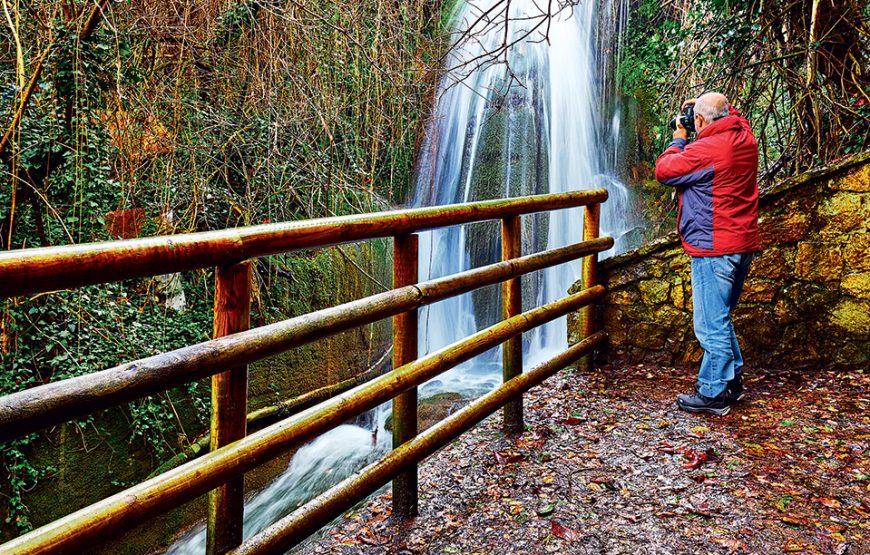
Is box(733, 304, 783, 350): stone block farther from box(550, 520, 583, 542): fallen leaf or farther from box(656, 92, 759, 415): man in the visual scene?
box(550, 520, 583, 542): fallen leaf

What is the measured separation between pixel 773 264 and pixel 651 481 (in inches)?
78.6

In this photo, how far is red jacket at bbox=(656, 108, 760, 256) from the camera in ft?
11.0

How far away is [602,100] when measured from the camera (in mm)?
10398

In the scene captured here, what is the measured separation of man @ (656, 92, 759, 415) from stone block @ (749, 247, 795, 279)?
663 millimetres

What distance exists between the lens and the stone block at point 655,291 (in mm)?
4223

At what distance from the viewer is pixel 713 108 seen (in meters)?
3.42

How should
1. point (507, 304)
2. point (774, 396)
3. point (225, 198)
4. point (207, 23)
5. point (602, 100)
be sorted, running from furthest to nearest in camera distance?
1. point (602, 100)
2. point (225, 198)
3. point (207, 23)
4. point (774, 396)
5. point (507, 304)

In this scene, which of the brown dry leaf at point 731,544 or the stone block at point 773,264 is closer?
the brown dry leaf at point 731,544

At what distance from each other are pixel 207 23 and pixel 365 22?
1789mm

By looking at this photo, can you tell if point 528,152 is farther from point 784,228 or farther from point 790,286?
point 790,286

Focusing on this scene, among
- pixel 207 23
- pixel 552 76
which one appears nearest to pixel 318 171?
pixel 207 23

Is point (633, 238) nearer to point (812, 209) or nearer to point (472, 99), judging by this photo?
point (472, 99)

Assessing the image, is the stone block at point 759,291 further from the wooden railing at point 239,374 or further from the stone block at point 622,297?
the wooden railing at point 239,374

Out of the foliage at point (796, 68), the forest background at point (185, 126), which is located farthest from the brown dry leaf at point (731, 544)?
the foliage at point (796, 68)
